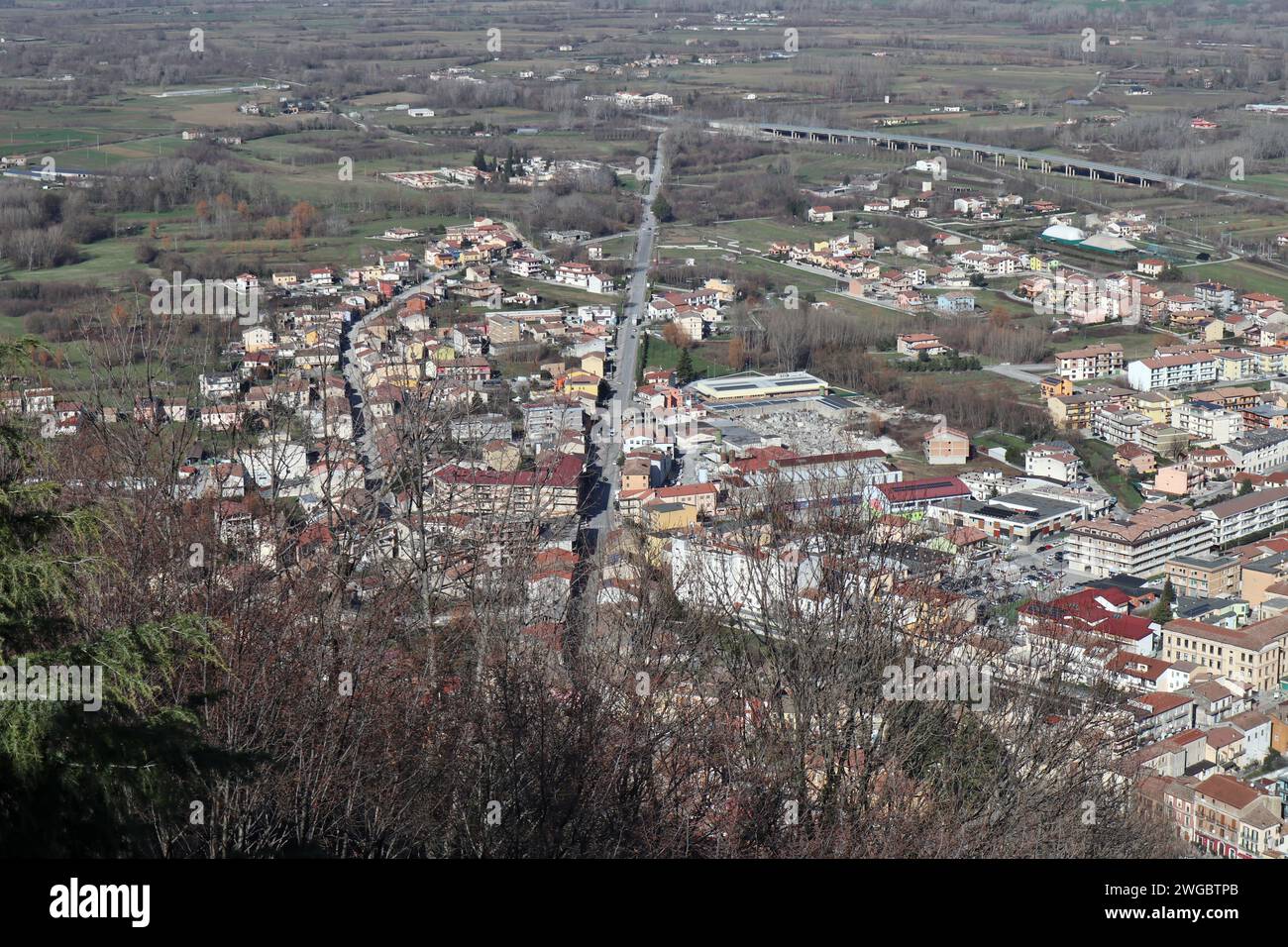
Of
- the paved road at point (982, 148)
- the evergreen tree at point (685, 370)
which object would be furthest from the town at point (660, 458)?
the evergreen tree at point (685, 370)

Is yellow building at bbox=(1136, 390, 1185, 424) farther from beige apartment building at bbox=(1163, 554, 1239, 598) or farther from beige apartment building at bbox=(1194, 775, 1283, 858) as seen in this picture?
beige apartment building at bbox=(1194, 775, 1283, 858)

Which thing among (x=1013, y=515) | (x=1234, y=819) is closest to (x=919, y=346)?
(x=1013, y=515)

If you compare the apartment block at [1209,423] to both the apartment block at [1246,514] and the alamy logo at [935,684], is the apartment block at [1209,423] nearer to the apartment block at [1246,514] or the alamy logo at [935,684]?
the apartment block at [1246,514]

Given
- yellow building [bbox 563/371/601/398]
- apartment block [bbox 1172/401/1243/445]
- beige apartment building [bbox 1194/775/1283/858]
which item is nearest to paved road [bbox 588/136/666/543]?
yellow building [bbox 563/371/601/398]

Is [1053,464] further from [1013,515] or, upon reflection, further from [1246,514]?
[1246,514]
